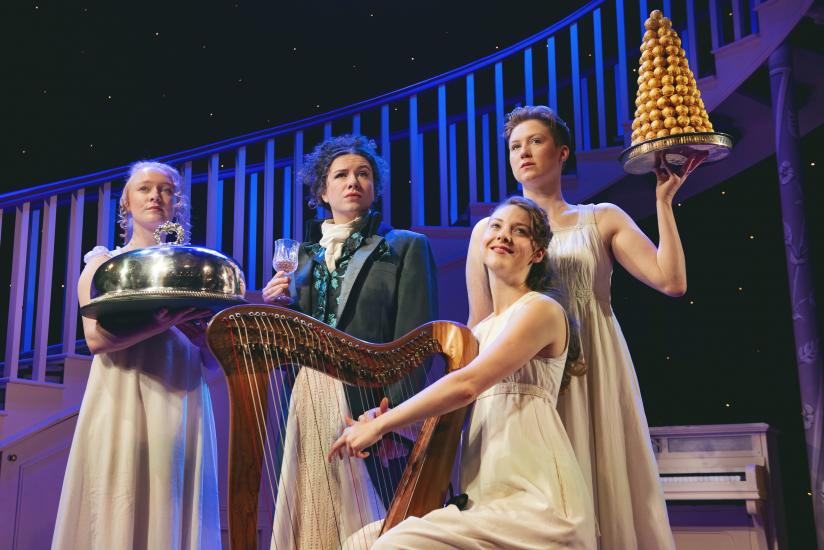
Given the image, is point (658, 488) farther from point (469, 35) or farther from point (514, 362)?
point (469, 35)

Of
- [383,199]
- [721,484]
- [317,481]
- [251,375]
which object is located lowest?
[721,484]

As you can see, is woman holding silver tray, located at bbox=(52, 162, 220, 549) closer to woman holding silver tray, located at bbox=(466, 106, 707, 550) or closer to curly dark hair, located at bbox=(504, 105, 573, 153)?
woman holding silver tray, located at bbox=(466, 106, 707, 550)

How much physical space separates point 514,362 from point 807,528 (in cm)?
358

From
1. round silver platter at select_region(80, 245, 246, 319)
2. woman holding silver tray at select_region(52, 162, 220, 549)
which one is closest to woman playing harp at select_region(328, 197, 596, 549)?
round silver platter at select_region(80, 245, 246, 319)

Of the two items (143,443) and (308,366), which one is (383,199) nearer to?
(143,443)

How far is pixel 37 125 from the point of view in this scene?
6.10 m

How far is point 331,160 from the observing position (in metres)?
2.86

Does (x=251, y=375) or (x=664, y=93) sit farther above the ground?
(x=664, y=93)

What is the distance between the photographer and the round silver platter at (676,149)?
209cm

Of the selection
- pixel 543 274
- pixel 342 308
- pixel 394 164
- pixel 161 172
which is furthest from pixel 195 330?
pixel 394 164

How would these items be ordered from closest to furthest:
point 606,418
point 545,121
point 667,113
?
1. point 667,113
2. point 606,418
3. point 545,121

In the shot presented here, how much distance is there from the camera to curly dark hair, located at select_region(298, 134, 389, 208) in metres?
2.86

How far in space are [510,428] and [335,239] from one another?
104 centimetres

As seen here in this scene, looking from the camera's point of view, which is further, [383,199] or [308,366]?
[383,199]
